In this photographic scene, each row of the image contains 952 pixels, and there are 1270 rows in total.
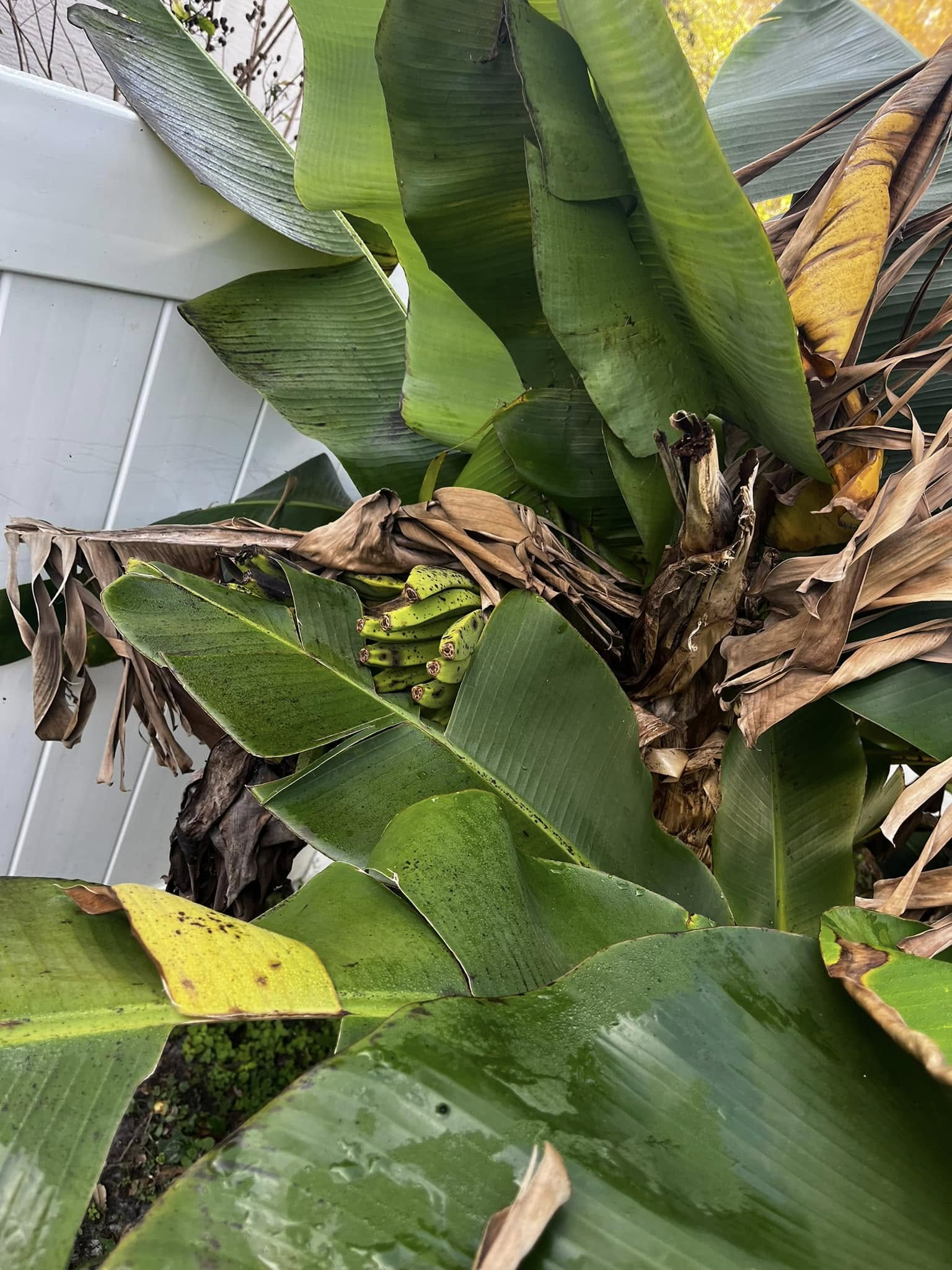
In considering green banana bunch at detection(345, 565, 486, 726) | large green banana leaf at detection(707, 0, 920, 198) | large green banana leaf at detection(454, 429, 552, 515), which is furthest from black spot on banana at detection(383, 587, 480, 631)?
large green banana leaf at detection(707, 0, 920, 198)

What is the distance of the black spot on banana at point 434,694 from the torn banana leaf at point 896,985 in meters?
0.27

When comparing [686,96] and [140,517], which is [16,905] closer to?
[686,96]

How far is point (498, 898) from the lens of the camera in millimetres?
362

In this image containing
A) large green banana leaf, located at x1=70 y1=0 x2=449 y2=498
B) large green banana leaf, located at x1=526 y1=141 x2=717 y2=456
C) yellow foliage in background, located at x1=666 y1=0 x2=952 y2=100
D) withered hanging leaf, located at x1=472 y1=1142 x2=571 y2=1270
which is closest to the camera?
withered hanging leaf, located at x1=472 y1=1142 x2=571 y2=1270

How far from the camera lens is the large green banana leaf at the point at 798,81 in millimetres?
634

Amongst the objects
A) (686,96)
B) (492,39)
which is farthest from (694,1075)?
(492,39)

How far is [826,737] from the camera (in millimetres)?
507

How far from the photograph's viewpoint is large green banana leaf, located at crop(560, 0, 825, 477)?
1.01ft

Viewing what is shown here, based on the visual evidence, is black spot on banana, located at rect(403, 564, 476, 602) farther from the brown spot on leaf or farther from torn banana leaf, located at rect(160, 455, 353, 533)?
the brown spot on leaf

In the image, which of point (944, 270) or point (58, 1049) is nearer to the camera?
point (58, 1049)

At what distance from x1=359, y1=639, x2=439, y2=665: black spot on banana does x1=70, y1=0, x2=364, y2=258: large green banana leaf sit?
0.36 m

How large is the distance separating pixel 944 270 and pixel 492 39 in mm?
397

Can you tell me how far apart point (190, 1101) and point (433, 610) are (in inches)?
25.2

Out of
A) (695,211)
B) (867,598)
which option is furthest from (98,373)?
(867,598)
